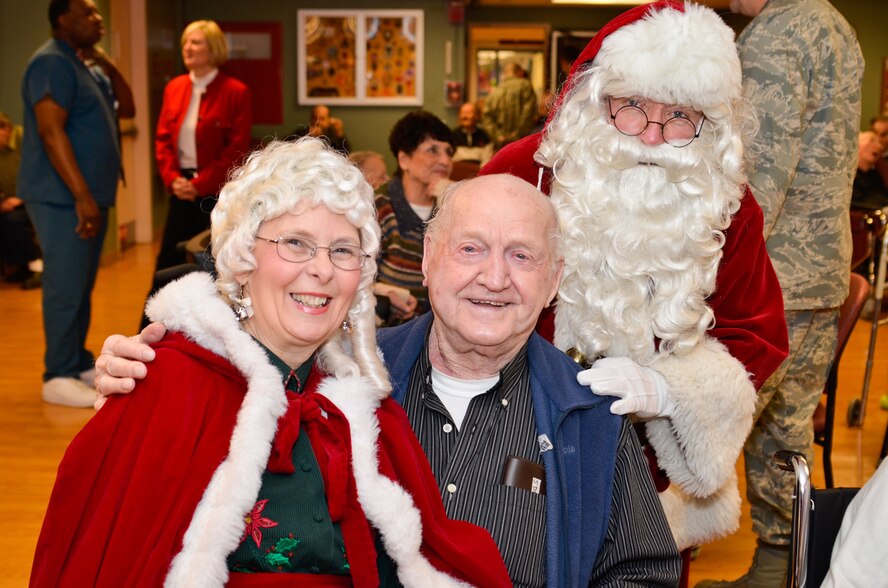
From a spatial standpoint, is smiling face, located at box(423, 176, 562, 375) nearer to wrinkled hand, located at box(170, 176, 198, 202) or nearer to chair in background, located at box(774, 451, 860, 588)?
chair in background, located at box(774, 451, 860, 588)

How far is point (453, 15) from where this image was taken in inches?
473

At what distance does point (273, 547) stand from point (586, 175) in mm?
1139

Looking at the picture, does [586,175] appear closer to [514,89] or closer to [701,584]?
[701,584]

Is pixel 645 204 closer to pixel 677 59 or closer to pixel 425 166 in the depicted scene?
pixel 677 59

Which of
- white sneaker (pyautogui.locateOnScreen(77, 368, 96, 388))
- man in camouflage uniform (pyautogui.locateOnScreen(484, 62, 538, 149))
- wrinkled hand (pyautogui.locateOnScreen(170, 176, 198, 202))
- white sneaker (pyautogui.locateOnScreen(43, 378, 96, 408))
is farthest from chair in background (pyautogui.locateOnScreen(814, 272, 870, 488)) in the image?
man in camouflage uniform (pyautogui.locateOnScreen(484, 62, 538, 149))

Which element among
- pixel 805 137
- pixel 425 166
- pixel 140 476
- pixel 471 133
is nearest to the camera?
pixel 140 476

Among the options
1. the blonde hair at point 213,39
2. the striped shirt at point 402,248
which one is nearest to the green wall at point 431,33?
the blonde hair at point 213,39

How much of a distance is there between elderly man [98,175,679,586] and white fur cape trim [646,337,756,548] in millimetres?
215

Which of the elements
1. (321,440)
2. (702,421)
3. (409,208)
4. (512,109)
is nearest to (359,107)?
(512,109)

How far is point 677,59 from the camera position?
2092 millimetres

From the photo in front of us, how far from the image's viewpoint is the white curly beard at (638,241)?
2.17 metres

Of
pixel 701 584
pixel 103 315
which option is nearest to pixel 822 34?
pixel 701 584

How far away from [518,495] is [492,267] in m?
0.45

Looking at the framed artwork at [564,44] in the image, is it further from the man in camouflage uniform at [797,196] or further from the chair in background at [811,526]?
the chair in background at [811,526]
